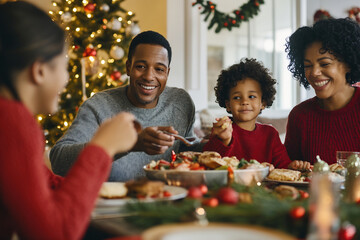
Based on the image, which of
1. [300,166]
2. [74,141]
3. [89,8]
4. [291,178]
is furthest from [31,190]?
[89,8]

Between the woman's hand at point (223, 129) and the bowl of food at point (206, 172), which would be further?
the woman's hand at point (223, 129)

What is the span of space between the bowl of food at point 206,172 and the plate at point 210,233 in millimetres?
478

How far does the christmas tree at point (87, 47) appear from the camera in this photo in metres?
4.26

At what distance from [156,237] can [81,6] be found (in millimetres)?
4028

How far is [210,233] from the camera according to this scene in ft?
2.24

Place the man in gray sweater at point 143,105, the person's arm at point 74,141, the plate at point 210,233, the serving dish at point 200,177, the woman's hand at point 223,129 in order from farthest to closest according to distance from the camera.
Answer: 1. the man in gray sweater at point 143,105
2. the woman's hand at point 223,129
3. the person's arm at point 74,141
4. the serving dish at point 200,177
5. the plate at point 210,233

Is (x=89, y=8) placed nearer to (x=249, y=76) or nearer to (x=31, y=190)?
(x=249, y=76)

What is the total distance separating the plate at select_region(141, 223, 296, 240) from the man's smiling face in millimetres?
1426

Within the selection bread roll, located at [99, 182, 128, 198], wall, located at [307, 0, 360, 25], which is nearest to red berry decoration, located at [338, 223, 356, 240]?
bread roll, located at [99, 182, 128, 198]

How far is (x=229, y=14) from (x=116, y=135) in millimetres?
4444

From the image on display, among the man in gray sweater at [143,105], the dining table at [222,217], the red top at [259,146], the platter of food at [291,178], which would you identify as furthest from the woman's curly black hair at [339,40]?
the dining table at [222,217]

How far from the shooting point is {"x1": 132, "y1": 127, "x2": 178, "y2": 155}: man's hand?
1490mm

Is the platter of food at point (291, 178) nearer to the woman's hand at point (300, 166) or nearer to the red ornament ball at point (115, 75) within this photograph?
the woman's hand at point (300, 166)

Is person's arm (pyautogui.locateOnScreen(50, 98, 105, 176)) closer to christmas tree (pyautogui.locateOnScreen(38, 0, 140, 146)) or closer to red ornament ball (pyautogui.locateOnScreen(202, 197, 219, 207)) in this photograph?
red ornament ball (pyautogui.locateOnScreen(202, 197, 219, 207))
